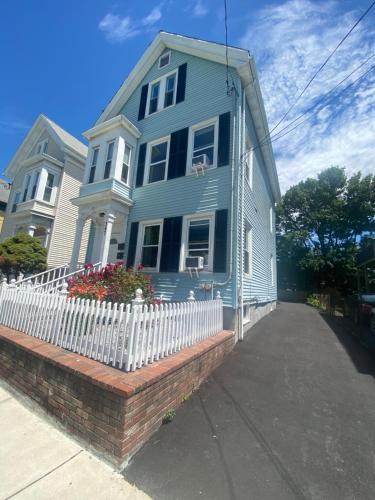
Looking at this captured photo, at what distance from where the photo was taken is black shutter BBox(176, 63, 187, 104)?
9.34m

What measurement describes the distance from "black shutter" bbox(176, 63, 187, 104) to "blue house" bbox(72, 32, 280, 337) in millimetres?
48

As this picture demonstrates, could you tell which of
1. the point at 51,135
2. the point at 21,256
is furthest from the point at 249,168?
the point at 51,135

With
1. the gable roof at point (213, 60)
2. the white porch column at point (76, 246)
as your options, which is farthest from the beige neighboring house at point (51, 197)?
the white porch column at point (76, 246)

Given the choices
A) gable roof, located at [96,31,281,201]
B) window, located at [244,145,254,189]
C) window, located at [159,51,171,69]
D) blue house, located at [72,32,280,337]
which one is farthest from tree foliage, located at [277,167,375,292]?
window, located at [159,51,171,69]

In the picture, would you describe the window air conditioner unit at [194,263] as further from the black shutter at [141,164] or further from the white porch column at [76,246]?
the white porch column at [76,246]

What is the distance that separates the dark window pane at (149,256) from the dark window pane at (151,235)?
0.24m

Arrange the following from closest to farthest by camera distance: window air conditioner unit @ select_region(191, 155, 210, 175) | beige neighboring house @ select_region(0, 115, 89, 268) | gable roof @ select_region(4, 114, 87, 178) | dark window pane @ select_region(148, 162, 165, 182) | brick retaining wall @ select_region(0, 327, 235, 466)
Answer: brick retaining wall @ select_region(0, 327, 235, 466), window air conditioner unit @ select_region(191, 155, 210, 175), dark window pane @ select_region(148, 162, 165, 182), beige neighboring house @ select_region(0, 115, 89, 268), gable roof @ select_region(4, 114, 87, 178)

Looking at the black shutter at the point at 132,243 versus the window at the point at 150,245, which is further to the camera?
the black shutter at the point at 132,243

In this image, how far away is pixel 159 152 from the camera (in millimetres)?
9594

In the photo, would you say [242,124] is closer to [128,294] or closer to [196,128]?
[196,128]

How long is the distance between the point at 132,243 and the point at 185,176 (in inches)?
125

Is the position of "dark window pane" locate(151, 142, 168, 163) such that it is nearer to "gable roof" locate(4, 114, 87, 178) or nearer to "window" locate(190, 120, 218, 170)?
"window" locate(190, 120, 218, 170)

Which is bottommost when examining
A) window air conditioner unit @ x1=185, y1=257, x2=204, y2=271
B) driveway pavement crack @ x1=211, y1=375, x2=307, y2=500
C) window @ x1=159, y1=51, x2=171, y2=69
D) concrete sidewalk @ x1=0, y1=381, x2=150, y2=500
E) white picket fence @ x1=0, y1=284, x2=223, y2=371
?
concrete sidewalk @ x1=0, y1=381, x2=150, y2=500

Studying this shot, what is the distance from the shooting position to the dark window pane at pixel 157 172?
919 centimetres
